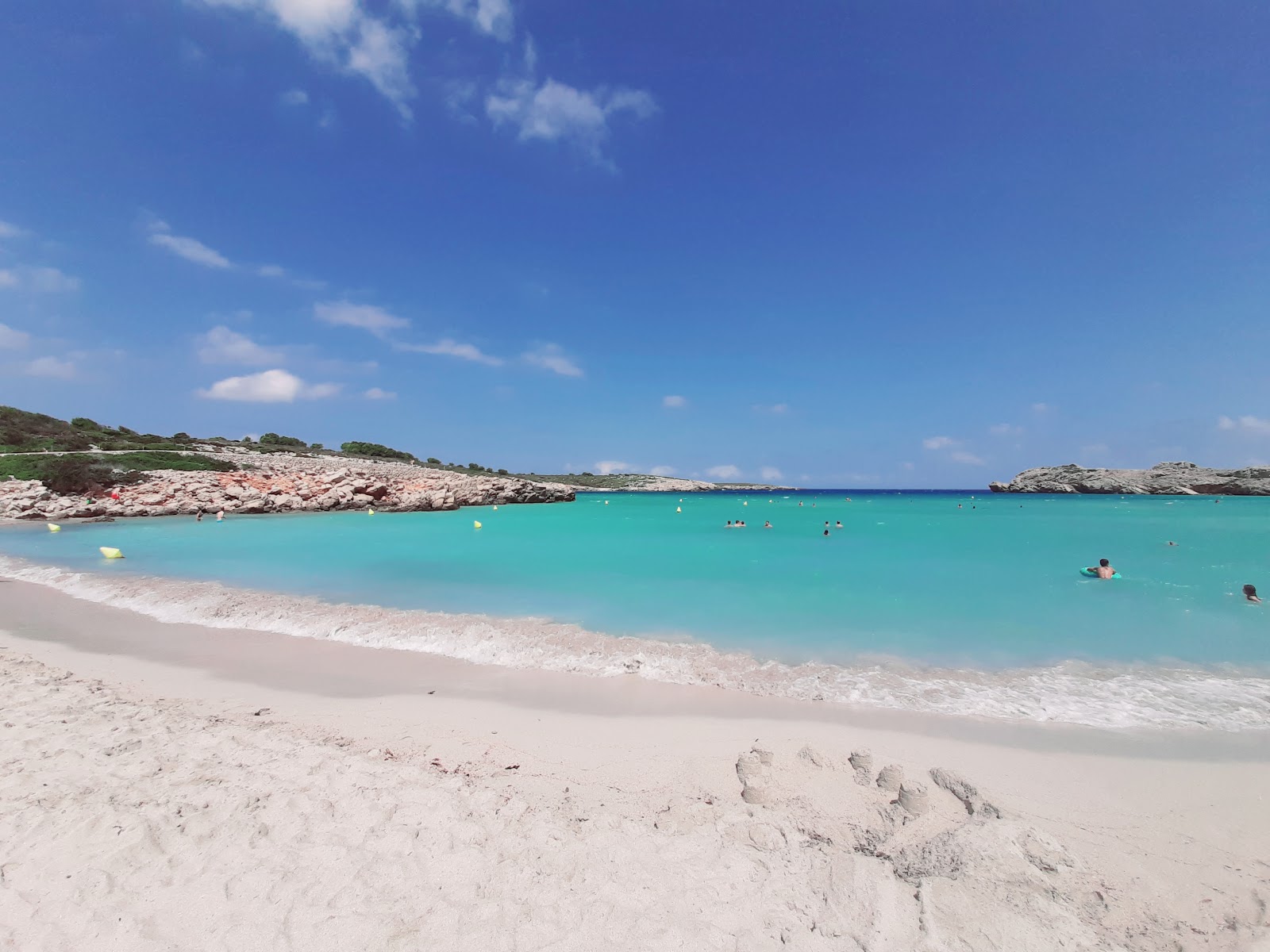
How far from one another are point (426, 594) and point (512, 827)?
8.48 meters

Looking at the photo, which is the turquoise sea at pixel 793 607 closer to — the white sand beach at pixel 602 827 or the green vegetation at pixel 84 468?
the white sand beach at pixel 602 827

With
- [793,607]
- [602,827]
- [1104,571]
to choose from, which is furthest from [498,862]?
[1104,571]

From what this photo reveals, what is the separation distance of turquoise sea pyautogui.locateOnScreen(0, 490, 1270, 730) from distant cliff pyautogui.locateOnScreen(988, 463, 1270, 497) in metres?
91.9

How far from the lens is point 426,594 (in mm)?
10984

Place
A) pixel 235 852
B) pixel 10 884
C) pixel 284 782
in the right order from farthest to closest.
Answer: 1. pixel 284 782
2. pixel 235 852
3. pixel 10 884

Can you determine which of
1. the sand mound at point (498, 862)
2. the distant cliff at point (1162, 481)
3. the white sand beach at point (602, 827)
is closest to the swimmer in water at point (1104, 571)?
the white sand beach at point (602, 827)

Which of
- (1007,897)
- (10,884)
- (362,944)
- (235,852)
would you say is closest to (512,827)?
(362,944)

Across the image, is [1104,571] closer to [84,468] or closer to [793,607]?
[793,607]

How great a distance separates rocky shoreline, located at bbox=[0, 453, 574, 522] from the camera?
27.8 m

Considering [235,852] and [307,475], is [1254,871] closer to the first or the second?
[235,852]

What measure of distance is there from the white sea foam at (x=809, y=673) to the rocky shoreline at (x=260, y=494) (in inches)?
1074

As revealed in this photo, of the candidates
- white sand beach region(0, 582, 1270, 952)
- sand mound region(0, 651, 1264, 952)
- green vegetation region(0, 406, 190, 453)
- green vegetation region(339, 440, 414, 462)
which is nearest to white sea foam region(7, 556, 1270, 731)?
white sand beach region(0, 582, 1270, 952)

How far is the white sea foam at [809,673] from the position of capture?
5648 mm

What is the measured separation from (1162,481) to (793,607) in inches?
4624
